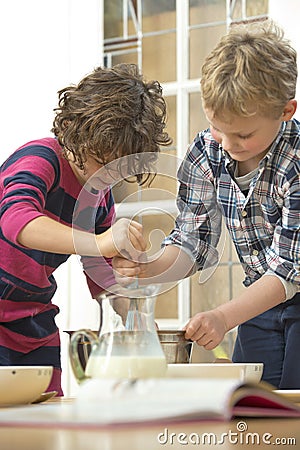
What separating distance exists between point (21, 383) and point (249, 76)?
0.70 metres

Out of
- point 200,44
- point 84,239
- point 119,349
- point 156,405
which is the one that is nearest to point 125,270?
point 84,239

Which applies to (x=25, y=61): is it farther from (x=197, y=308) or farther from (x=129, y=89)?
(x=129, y=89)

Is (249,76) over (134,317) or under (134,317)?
over

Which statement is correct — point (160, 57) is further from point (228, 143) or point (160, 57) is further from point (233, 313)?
point (233, 313)

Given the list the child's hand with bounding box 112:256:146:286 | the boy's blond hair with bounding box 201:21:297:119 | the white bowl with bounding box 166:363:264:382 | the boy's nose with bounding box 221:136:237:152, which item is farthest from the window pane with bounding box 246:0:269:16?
the white bowl with bounding box 166:363:264:382

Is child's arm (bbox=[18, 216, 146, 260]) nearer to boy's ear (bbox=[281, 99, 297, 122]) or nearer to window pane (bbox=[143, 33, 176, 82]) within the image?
boy's ear (bbox=[281, 99, 297, 122])

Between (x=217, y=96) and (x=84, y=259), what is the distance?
0.42m

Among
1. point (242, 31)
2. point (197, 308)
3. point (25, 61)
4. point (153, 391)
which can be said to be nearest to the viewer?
point (153, 391)

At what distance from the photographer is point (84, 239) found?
122 cm

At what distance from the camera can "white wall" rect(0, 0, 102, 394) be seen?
2990 mm

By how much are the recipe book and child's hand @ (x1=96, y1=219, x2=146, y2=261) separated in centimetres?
53

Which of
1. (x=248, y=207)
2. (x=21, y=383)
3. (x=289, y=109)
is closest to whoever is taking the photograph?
(x=21, y=383)

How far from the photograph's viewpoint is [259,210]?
1522 mm

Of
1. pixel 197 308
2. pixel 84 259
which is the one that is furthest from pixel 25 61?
pixel 84 259
